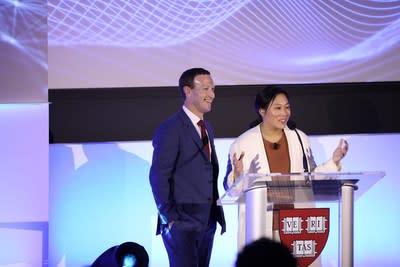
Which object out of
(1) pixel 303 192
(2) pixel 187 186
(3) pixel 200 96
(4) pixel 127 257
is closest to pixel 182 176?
(2) pixel 187 186

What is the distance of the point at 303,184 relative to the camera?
3416 millimetres

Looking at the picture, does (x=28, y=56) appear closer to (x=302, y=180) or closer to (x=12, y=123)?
(x=12, y=123)

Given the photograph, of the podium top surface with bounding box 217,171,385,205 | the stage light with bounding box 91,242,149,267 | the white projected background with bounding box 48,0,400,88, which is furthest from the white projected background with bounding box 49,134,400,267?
the podium top surface with bounding box 217,171,385,205

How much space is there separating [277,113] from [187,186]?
0.76 m

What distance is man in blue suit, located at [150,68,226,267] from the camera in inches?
181

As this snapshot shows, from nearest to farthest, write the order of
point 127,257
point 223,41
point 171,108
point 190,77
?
point 190,77, point 127,257, point 223,41, point 171,108

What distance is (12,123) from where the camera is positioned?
20.4 feet

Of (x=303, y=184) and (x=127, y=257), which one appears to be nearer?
(x=303, y=184)

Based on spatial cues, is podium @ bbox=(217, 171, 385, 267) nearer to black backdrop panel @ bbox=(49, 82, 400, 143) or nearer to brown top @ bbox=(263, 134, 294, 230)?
brown top @ bbox=(263, 134, 294, 230)

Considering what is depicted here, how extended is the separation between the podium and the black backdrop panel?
8.60 ft

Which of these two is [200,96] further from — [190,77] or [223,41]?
[223,41]

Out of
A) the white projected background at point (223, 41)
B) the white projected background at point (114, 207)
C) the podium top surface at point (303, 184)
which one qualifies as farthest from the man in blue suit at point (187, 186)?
the white projected background at point (114, 207)

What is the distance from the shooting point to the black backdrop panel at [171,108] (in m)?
6.12

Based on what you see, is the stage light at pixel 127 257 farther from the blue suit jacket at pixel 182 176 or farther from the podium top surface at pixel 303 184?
the podium top surface at pixel 303 184
